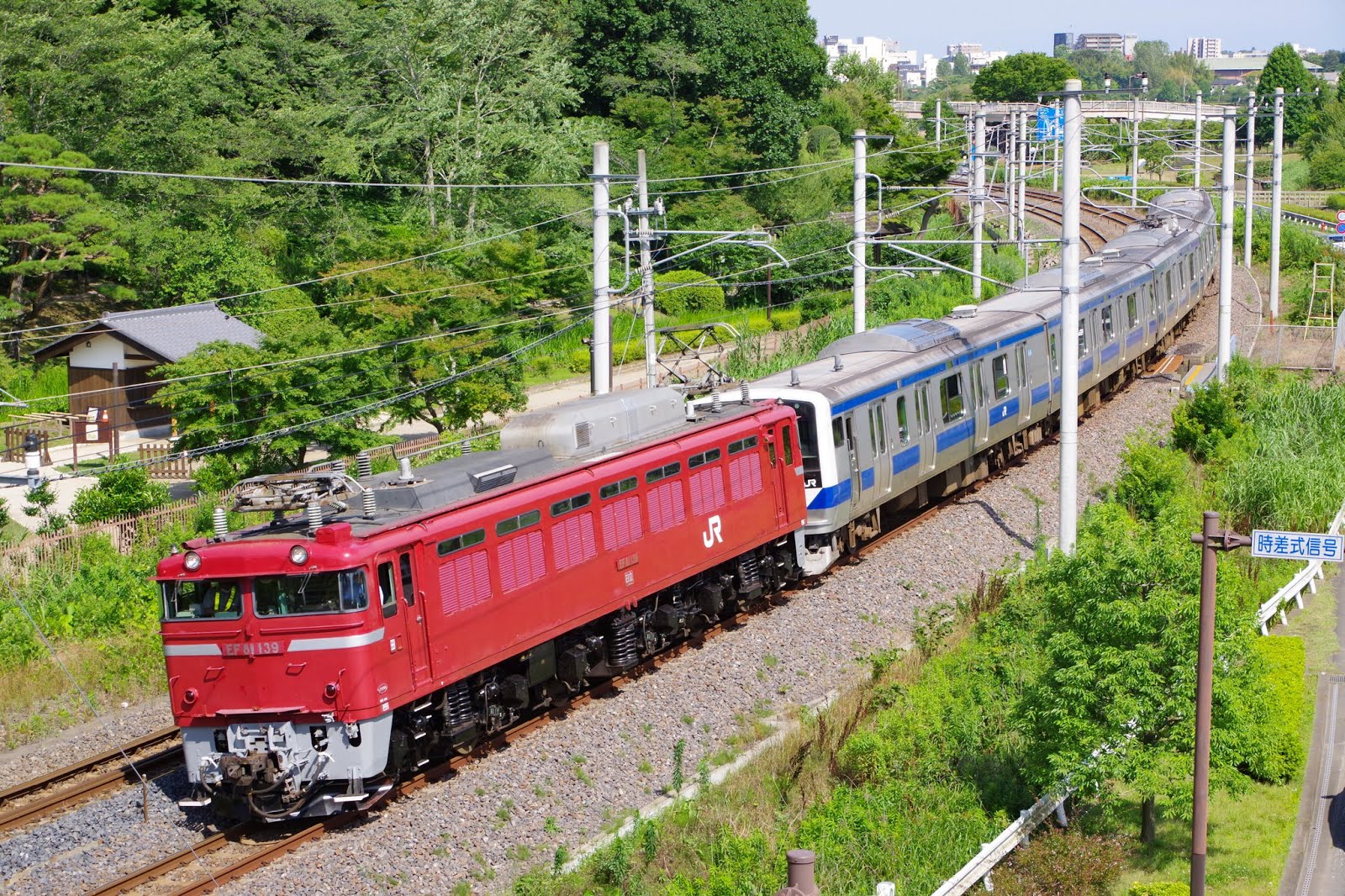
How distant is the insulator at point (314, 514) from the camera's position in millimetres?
14008

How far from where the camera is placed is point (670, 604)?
1889cm

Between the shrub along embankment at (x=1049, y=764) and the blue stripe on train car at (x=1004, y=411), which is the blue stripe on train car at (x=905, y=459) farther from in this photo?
the shrub along embankment at (x=1049, y=764)

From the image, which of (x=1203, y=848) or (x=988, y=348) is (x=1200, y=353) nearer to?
(x=988, y=348)

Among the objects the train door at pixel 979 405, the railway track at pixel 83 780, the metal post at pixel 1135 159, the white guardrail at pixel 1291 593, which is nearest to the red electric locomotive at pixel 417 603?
the railway track at pixel 83 780

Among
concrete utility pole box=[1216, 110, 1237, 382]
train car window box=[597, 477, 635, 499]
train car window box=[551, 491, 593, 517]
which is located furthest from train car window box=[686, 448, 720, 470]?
concrete utility pole box=[1216, 110, 1237, 382]

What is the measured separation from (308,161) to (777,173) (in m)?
18.6

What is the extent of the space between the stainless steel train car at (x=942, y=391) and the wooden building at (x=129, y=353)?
16792mm

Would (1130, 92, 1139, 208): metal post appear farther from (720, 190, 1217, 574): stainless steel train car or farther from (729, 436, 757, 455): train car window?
(729, 436, 757, 455): train car window

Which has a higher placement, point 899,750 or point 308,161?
point 308,161

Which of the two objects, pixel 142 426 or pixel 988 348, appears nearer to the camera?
pixel 988 348

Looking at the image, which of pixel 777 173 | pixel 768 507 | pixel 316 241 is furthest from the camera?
pixel 777 173

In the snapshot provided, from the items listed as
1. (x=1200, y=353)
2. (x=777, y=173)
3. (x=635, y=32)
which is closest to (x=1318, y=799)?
(x=1200, y=353)

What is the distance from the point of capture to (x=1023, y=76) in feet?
394

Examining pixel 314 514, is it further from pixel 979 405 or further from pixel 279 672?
pixel 979 405
